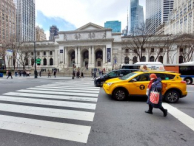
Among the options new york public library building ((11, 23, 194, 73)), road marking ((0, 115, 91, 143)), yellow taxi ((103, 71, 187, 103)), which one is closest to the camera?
road marking ((0, 115, 91, 143))

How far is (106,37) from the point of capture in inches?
1750

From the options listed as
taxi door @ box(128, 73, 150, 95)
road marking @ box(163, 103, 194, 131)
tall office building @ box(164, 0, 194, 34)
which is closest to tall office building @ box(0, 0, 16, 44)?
taxi door @ box(128, 73, 150, 95)

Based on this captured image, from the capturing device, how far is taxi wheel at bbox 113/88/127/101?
5945 millimetres

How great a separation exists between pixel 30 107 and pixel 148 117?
4.81 metres

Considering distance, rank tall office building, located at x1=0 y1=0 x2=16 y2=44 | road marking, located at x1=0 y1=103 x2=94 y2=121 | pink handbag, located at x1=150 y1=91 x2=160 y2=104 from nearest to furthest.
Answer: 1. pink handbag, located at x1=150 y1=91 x2=160 y2=104
2. road marking, located at x1=0 y1=103 x2=94 y2=121
3. tall office building, located at x1=0 y1=0 x2=16 y2=44

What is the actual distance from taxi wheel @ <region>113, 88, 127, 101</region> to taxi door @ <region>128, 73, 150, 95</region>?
0.34 meters

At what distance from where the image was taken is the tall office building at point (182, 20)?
2628 inches

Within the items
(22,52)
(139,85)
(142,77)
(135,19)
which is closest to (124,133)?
(139,85)

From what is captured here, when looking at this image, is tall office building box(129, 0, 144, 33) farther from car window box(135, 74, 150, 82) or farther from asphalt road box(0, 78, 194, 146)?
asphalt road box(0, 78, 194, 146)

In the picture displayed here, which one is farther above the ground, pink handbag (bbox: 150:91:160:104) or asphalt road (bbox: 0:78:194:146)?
pink handbag (bbox: 150:91:160:104)

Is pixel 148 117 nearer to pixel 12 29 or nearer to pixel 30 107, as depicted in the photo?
pixel 30 107

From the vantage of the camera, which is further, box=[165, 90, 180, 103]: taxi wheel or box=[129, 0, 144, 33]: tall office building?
box=[129, 0, 144, 33]: tall office building

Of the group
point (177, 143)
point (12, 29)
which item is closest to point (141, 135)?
point (177, 143)

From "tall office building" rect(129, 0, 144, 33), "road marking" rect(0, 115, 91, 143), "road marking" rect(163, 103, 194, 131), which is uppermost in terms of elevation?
"tall office building" rect(129, 0, 144, 33)
